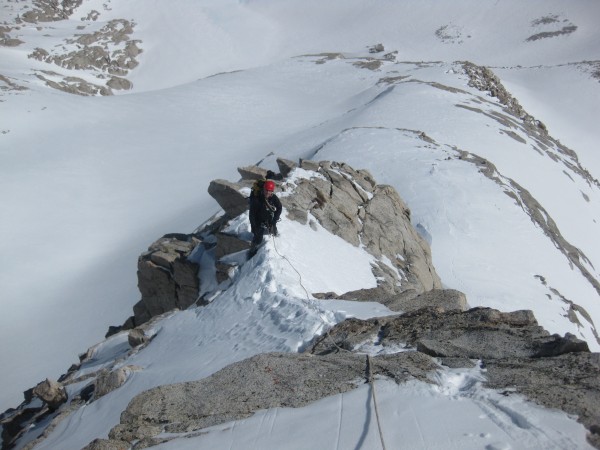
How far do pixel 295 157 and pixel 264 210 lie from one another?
1399 centimetres

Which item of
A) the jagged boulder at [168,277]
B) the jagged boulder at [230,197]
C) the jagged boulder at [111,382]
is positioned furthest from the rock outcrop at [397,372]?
the jagged boulder at [230,197]

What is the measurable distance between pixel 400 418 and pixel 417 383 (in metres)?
0.52

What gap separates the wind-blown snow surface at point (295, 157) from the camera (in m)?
16.9

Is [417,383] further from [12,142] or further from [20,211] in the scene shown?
[12,142]

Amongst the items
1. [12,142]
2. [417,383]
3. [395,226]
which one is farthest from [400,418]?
[12,142]

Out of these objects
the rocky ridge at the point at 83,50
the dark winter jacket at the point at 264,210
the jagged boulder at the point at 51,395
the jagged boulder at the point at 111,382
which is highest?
the rocky ridge at the point at 83,50

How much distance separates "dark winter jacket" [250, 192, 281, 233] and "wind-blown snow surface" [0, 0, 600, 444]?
30.8 inches

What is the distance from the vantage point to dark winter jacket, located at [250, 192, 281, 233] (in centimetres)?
1028

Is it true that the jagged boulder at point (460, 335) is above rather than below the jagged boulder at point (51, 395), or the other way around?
above

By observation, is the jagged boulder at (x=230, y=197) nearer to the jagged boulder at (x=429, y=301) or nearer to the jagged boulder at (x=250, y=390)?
the jagged boulder at (x=429, y=301)

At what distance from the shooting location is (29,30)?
65.1 m

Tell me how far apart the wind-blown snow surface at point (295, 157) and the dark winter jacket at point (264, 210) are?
2.57 feet

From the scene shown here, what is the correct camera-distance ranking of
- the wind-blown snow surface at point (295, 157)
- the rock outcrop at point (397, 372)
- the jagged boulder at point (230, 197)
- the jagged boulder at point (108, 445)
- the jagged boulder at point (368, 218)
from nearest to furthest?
the rock outcrop at point (397, 372)
the jagged boulder at point (108, 445)
the jagged boulder at point (368, 218)
the jagged boulder at point (230, 197)
the wind-blown snow surface at point (295, 157)

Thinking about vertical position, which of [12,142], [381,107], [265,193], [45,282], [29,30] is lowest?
[45,282]
